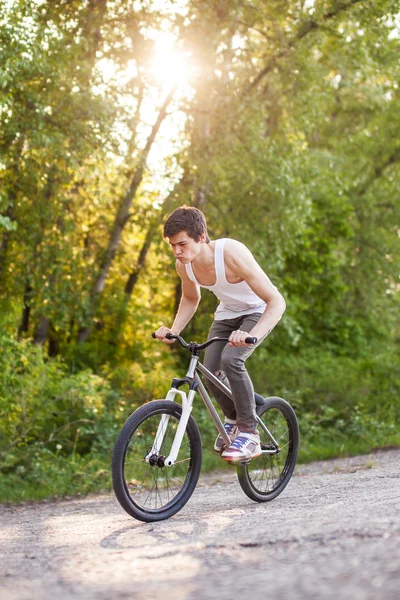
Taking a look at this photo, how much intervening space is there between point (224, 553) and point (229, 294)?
7.25ft

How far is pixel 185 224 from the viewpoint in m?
5.02

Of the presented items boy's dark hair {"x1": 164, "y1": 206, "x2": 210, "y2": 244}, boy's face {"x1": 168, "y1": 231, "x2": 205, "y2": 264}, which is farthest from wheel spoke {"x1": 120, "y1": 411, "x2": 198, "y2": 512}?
boy's dark hair {"x1": 164, "y1": 206, "x2": 210, "y2": 244}

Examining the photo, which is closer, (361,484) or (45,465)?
(361,484)

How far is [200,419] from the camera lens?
11742 millimetres

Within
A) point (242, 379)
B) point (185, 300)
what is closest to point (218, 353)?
point (242, 379)

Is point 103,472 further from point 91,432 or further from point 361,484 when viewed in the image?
point 361,484

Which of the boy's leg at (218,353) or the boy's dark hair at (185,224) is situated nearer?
the boy's dark hair at (185,224)

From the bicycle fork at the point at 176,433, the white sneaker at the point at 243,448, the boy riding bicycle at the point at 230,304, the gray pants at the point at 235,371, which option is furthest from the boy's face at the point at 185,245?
the white sneaker at the point at 243,448

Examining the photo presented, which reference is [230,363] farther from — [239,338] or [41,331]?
[41,331]

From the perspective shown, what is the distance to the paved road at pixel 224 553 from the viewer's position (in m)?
2.92

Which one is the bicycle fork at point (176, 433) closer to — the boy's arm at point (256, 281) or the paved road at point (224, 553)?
the paved road at point (224, 553)

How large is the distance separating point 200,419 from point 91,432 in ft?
6.38

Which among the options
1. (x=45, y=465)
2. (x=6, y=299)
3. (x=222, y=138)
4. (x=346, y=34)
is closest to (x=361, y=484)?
(x=45, y=465)

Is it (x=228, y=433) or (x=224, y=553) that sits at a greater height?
(x=228, y=433)
